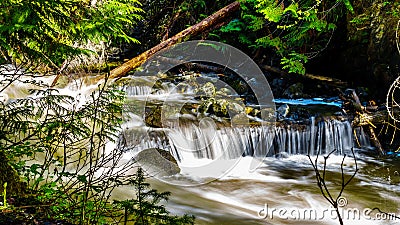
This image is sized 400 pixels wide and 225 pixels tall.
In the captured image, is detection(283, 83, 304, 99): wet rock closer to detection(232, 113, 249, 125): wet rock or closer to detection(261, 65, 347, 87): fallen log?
detection(261, 65, 347, 87): fallen log

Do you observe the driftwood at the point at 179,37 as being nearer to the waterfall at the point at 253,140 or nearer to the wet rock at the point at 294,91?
the waterfall at the point at 253,140

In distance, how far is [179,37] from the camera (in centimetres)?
937

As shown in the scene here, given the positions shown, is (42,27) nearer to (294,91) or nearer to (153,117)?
(153,117)

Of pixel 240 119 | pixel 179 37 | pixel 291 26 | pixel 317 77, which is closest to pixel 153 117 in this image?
pixel 240 119

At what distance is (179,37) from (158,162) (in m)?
4.44

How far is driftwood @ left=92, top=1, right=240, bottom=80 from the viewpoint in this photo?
830cm

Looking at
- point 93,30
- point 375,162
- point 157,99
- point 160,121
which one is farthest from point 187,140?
point 93,30

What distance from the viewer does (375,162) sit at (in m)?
6.79

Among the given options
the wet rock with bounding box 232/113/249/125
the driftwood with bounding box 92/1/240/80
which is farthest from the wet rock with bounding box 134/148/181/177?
the driftwood with bounding box 92/1/240/80

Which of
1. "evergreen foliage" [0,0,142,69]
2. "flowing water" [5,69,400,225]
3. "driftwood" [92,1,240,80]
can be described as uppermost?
"driftwood" [92,1,240,80]

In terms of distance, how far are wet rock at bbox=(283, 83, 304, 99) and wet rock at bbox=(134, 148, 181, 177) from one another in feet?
16.5

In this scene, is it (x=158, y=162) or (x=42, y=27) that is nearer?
(x=42, y=27)

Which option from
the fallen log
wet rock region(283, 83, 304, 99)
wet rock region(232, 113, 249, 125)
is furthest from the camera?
the fallen log

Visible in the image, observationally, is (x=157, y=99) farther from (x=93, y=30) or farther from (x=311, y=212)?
(x=93, y=30)
